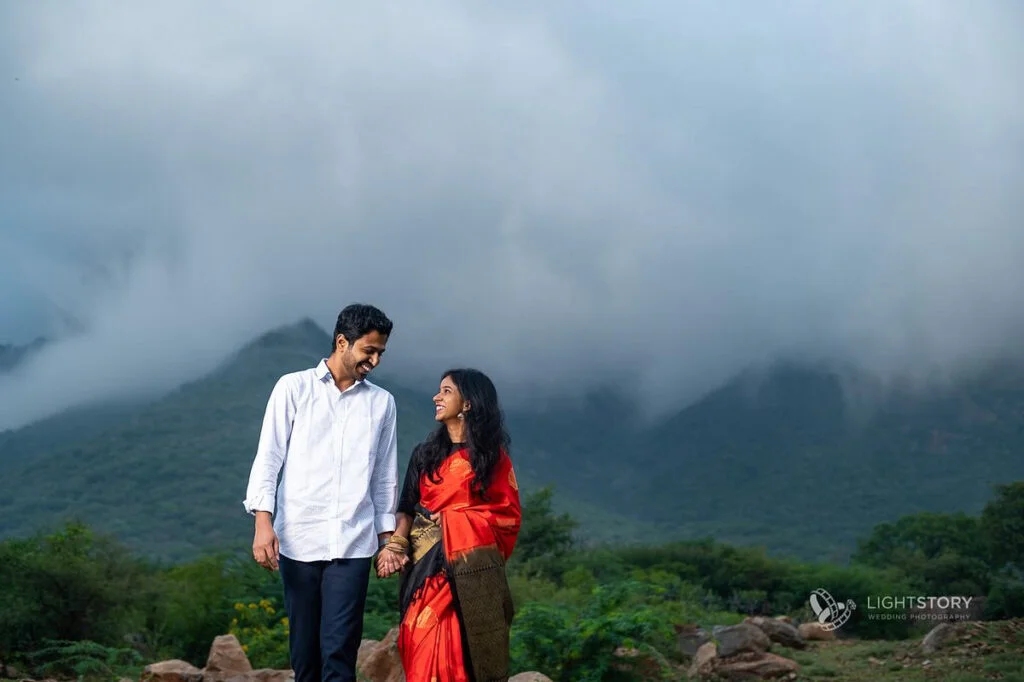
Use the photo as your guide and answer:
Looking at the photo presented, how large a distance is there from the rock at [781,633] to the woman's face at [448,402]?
23.5 ft

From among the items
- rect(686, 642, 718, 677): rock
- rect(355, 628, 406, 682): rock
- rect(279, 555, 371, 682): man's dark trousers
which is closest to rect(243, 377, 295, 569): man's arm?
rect(279, 555, 371, 682): man's dark trousers

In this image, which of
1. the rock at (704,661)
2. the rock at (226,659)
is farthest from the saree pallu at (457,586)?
the rock at (704,661)

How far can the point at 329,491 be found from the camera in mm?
4066

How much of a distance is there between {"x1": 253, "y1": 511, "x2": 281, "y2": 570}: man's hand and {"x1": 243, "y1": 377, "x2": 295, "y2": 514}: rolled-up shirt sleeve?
39 millimetres

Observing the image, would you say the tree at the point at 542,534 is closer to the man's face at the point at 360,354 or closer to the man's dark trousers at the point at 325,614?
the man's dark trousers at the point at 325,614

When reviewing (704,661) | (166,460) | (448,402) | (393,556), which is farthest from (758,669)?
(166,460)

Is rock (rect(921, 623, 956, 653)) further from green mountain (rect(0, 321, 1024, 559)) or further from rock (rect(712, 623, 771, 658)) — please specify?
green mountain (rect(0, 321, 1024, 559))

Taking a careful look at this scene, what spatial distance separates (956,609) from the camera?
16516 millimetres

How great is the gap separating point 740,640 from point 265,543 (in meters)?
6.51

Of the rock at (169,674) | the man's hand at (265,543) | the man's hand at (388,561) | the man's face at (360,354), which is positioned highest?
the man's face at (360,354)

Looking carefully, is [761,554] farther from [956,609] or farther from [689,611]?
[689,611]

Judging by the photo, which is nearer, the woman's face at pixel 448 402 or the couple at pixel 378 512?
the couple at pixel 378 512

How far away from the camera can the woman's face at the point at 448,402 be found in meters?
4.25

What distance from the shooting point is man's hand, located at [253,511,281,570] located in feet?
12.7
